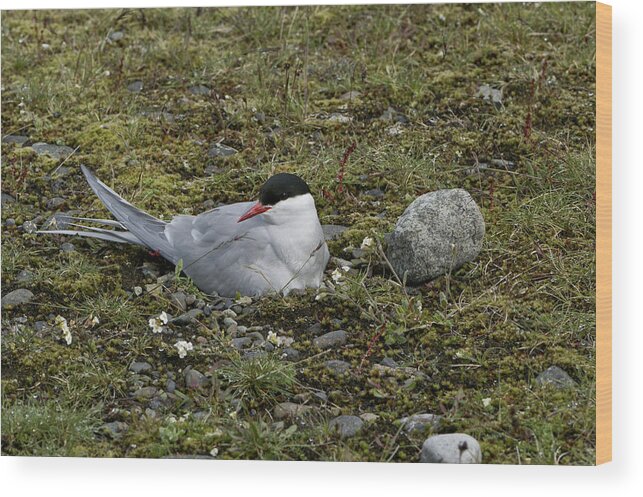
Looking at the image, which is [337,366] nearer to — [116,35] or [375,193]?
[375,193]

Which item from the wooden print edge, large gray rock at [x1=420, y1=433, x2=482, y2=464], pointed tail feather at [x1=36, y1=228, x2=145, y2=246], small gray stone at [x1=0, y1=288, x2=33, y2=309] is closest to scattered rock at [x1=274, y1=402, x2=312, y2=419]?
large gray rock at [x1=420, y1=433, x2=482, y2=464]

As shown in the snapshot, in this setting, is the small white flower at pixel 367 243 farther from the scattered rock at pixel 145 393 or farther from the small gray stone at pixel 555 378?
the scattered rock at pixel 145 393

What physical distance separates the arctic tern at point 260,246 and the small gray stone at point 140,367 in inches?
18.0

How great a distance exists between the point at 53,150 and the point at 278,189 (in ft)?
4.60

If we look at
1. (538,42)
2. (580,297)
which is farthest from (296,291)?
(538,42)

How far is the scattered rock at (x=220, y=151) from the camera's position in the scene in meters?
6.12

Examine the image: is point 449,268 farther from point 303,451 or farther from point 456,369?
point 303,451

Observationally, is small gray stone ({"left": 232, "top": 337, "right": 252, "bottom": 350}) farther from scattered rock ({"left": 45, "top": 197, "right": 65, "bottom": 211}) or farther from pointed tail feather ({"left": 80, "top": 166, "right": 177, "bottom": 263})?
scattered rock ({"left": 45, "top": 197, "right": 65, "bottom": 211})

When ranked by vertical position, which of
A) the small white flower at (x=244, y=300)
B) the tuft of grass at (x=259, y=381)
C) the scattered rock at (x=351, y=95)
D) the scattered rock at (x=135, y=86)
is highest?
the scattered rock at (x=351, y=95)

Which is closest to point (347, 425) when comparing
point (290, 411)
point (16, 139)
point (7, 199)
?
point (290, 411)

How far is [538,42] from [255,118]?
1.49 m

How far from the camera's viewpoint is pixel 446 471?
5098 millimetres

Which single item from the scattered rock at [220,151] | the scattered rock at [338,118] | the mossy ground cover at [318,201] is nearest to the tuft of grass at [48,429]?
the mossy ground cover at [318,201]

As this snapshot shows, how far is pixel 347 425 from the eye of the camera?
16.7ft
